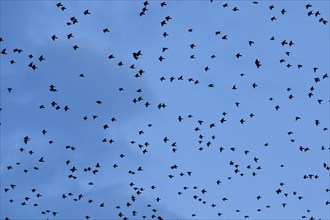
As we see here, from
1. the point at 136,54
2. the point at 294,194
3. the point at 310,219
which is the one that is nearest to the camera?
the point at 136,54

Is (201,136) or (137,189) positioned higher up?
(201,136)

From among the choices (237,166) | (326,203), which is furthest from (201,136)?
(326,203)

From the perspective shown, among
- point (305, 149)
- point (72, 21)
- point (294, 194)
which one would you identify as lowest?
point (294, 194)

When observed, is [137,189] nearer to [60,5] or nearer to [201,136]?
[201,136]

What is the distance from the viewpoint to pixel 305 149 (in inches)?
2365

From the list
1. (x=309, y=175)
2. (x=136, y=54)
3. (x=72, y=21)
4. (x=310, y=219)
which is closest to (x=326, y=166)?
(x=309, y=175)

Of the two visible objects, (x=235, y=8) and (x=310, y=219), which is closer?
(x=235, y=8)

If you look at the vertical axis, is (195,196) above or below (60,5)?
below

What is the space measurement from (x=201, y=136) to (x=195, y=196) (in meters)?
5.75

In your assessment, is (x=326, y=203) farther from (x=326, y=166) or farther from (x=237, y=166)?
(x=237, y=166)

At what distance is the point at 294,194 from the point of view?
57219 millimetres

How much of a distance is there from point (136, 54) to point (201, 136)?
41.9 ft

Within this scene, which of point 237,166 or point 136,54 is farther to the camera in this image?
point 237,166

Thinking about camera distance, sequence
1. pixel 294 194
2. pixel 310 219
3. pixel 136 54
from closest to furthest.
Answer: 1. pixel 136 54
2. pixel 294 194
3. pixel 310 219
